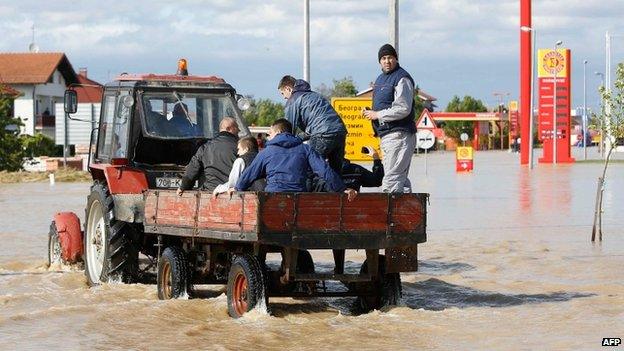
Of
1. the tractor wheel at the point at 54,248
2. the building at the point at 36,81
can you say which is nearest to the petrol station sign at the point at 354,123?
the tractor wheel at the point at 54,248

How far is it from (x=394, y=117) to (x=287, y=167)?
1551 mm

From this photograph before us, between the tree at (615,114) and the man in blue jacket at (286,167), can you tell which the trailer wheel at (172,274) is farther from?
the tree at (615,114)

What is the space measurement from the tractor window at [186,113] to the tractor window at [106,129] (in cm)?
71

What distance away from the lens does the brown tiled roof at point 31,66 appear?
10169cm

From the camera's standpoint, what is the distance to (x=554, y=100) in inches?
2931

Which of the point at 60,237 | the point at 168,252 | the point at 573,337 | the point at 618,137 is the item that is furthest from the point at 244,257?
the point at 618,137

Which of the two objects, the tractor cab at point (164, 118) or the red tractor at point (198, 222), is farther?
the tractor cab at point (164, 118)

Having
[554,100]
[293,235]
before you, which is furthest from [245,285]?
[554,100]

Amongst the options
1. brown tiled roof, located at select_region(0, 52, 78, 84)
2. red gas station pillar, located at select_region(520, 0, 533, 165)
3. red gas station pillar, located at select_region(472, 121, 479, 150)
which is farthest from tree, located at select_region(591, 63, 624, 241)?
red gas station pillar, located at select_region(472, 121, 479, 150)

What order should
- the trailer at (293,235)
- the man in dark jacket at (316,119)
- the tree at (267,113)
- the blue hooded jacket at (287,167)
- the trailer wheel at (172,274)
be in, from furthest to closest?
the tree at (267,113) < the trailer wheel at (172,274) < the man in dark jacket at (316,119) < the blue hooded jacket at (287,167) < the trailer at (293,235)

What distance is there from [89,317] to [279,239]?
7.95 feet

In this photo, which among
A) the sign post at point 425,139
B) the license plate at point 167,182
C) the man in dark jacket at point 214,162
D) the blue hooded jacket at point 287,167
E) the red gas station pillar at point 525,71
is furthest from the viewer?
the red gas station pillar at point 525,71

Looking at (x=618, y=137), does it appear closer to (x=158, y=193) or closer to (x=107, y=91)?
(x=107, y=91)

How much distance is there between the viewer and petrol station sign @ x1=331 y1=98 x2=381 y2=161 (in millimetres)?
24500
